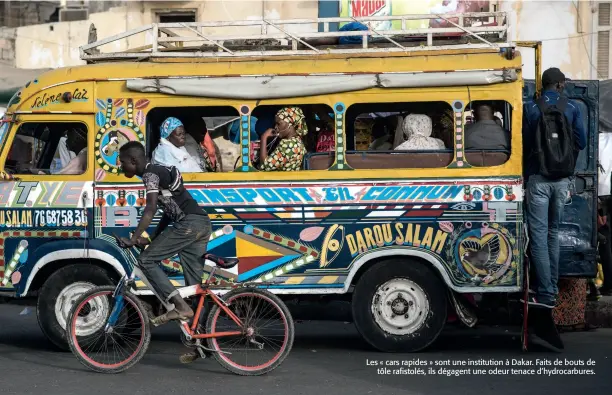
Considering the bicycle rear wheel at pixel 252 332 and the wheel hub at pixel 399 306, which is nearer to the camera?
the bicycle rear wheel at pixel 252 332

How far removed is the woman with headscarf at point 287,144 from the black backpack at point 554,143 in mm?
2071

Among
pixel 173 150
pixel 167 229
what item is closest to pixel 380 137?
pixel 173 150

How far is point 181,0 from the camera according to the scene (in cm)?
2078

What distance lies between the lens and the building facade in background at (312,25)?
1925cm

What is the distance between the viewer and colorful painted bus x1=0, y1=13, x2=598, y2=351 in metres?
8.89

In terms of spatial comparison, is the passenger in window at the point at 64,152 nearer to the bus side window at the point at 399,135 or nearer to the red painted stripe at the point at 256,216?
the red painted stripe at the point at 256,216

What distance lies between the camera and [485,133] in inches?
355

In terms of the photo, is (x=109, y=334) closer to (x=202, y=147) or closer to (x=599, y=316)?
(x=202, y=147)

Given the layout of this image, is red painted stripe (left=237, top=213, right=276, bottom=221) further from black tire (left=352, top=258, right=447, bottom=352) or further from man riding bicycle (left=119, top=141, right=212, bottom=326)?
black tire (left=352, top=258, right=447, bottom=352)

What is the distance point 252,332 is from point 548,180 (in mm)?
2918

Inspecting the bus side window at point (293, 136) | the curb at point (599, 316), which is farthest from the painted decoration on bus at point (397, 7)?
the bus side window at point (293, 136)

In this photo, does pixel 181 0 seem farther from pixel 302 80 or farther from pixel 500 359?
pixel 500 359

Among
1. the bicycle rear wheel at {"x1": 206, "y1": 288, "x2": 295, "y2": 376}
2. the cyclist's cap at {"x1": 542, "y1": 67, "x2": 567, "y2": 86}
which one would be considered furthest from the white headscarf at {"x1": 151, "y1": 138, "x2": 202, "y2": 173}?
the cyclist's cap at {"x1": 542, "y1": 67, "x2": 567, "y2": 86}

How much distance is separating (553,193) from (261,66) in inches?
110
